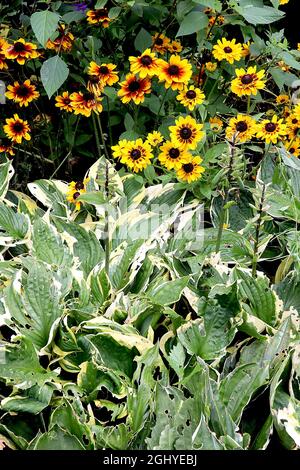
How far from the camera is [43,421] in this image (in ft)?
5.02

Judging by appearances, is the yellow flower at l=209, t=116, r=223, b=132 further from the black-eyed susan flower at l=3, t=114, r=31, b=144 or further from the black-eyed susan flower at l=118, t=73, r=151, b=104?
the black-eyed susan flower at l=3, t=114, r=31, b=144

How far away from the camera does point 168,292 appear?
1.73m

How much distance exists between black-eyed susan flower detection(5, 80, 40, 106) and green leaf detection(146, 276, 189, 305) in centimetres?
97

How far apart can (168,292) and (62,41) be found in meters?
1.07

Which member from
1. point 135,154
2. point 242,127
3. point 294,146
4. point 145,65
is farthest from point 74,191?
point 294,146

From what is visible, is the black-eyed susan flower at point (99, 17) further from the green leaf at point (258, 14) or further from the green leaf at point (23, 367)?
the green leaf at point (23, 367)

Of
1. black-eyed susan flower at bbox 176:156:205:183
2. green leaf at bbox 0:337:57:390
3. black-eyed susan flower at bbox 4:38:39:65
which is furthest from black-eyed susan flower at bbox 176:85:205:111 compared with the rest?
green leaf at bbox 0:337:57:390

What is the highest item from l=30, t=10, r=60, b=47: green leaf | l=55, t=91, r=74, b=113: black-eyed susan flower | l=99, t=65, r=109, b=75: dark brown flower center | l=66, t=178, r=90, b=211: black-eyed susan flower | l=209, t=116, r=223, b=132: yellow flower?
l=30, t=10, r=60, b=47: green leaf

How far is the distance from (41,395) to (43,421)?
0.18ft

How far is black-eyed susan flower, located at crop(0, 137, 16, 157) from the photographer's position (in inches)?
98.8

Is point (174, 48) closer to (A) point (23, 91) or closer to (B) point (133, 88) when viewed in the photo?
(B) point (133, 88)

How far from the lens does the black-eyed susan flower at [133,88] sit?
2232 mm

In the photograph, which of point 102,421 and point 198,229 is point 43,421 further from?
point 198,229
